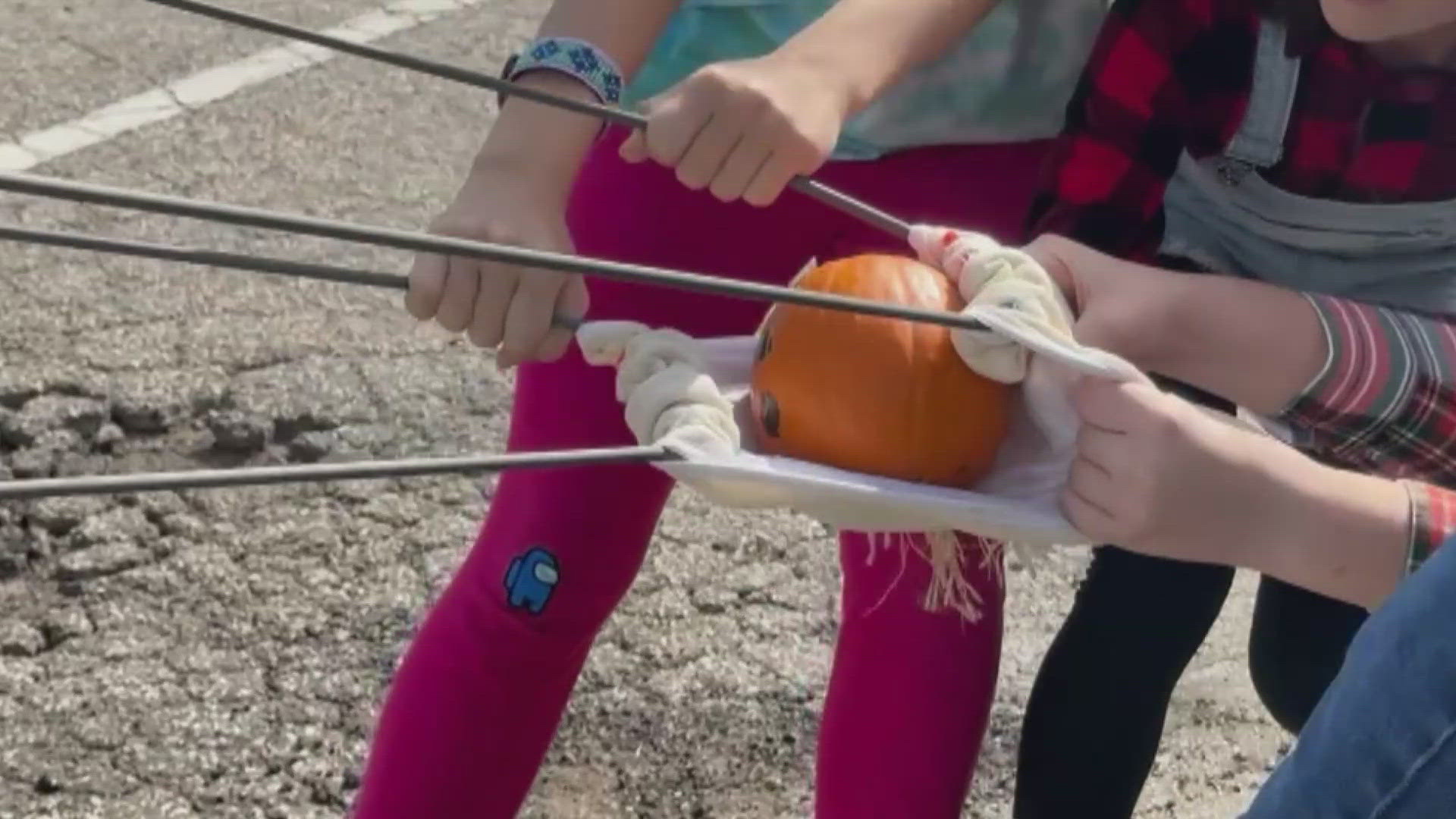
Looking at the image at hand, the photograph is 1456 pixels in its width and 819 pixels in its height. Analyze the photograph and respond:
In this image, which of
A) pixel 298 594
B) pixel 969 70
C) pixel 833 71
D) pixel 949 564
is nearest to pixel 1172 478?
pixel 949 564

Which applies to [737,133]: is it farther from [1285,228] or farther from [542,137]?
[1285,228]

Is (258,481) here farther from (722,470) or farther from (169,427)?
(169,427)

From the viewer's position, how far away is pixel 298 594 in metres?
1.71

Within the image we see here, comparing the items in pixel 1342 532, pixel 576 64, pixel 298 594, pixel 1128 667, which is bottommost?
pixel 298 594

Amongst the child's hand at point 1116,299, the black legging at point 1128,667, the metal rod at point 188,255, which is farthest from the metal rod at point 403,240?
the black legging at point 1128,667

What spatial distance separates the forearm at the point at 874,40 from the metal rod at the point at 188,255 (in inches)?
11.1

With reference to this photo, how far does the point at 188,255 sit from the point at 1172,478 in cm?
45

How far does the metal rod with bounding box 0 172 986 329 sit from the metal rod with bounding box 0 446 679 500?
0.07 m

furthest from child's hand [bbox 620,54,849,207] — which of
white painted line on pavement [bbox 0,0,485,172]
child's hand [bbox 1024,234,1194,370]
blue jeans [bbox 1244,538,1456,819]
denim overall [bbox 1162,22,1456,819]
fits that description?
white painted line on pavement [bbox 0,0,485,172]

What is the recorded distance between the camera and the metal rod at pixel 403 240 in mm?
602

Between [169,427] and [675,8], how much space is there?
96 cm

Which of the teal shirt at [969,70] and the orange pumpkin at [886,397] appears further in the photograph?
the teal shirt at [969,70]

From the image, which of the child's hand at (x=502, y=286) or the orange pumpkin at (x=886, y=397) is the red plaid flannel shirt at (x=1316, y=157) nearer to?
the orange pumpkin at (x=886, y=397)

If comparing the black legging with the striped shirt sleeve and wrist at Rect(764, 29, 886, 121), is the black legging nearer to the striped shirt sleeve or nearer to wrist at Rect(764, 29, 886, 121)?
the striped shirt sleeve
